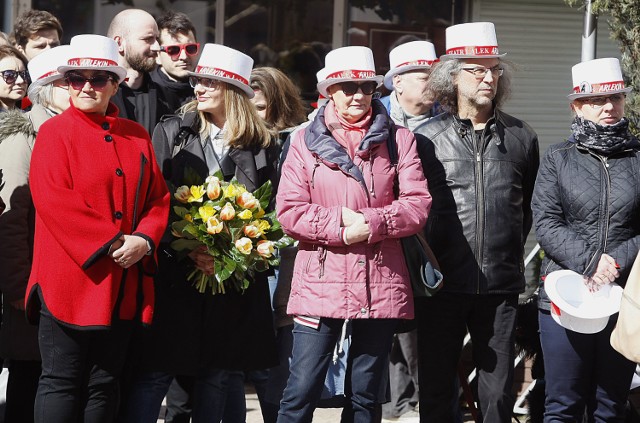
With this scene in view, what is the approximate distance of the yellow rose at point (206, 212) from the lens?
562 centimetres

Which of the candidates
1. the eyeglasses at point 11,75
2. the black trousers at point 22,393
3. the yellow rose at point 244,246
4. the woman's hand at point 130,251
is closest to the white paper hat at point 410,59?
the yellow rose at point 244,246

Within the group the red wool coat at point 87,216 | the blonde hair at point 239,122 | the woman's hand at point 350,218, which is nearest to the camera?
the red wool coat at point 87,216

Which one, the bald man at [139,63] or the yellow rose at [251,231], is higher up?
the bald man at [139,63]

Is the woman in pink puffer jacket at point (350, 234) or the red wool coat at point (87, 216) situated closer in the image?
the red wool coat at point (87, 216)

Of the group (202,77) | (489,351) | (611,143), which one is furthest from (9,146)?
(611,143)

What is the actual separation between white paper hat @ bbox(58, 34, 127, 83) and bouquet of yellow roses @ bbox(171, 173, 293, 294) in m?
0.76

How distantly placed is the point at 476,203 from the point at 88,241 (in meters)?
2.03

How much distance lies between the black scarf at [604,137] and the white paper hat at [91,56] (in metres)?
2.44

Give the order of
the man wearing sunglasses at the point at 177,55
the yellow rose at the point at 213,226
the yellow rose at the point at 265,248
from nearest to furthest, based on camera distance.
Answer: the yellow rose at the point at 213,226 < the yellow rose at the point at 265,248 < the man wearing sunglasses at the point at 177,55

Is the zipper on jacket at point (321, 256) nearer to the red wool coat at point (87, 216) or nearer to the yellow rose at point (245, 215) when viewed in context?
the yellow rose at point (245, 215)

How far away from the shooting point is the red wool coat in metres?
5.18

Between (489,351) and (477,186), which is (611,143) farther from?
(489,351)

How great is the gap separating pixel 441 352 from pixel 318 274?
2.90ft

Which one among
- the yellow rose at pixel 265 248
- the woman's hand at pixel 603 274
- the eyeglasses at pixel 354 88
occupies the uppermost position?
the eyeglasses at pixel 354 88
